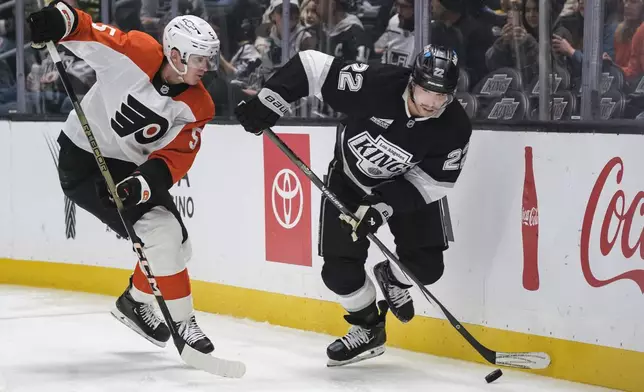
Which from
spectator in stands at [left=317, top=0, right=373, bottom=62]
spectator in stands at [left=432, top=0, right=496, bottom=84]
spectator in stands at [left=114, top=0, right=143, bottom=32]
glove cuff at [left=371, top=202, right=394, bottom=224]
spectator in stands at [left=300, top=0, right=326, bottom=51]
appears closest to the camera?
glove cuff at [left=371, top=202, right=394, bottom=224]

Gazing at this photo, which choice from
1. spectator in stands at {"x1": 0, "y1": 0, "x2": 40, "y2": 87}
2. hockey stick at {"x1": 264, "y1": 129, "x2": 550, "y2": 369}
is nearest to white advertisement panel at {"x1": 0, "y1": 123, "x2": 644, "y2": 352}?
hockey stick at {"x1": 264, "y1": 129, "x2": 550, "y2": 369}

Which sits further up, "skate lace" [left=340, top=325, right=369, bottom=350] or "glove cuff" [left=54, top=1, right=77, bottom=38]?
"glove cuff" [left=54, top=1, right=77, bottom=38]

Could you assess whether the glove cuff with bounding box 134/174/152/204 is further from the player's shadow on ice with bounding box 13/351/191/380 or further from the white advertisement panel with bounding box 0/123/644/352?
the white advertisement panel with bounding box 0/123/644/352

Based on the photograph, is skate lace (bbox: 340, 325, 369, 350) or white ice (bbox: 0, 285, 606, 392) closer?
white ice (bbox: 0, 285, 606, 392)

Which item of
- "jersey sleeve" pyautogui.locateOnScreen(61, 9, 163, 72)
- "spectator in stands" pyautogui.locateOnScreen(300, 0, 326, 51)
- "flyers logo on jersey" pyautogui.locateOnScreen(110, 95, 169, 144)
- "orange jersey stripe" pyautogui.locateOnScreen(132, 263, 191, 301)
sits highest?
"spectator in stands" pyautogui.locateOnScreen(300, 0, 326, 51)

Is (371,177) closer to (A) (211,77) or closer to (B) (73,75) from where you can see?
(A) (211,77)

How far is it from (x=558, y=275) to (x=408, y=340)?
2.57ft

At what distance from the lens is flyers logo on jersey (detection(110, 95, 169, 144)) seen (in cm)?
374

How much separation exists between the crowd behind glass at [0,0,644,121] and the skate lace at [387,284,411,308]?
0.71 metres

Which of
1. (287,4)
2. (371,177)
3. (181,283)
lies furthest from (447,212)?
(287,4)

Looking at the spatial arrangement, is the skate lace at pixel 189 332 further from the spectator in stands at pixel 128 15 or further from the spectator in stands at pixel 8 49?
the spectator in stands at pixel 8 49

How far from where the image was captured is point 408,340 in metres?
4.18

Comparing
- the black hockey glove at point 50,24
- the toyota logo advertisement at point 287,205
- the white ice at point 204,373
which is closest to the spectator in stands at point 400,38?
the toyota logo advertisement at point 287,205

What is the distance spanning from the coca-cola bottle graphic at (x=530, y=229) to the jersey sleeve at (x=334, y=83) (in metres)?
0.56
